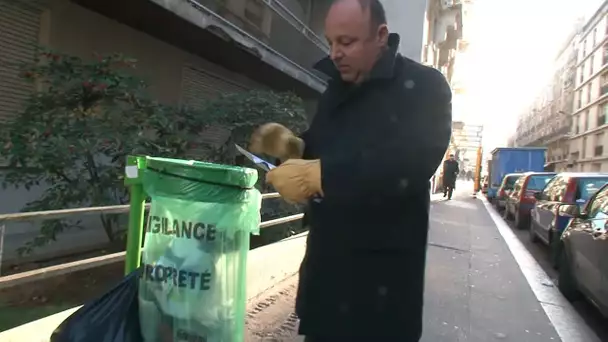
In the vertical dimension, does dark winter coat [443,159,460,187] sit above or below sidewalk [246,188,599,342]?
above

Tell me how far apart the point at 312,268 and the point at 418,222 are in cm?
35

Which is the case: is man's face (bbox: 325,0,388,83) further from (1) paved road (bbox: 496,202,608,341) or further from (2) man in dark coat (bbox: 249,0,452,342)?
(1) paved road (bbox: 496,202,608,341)

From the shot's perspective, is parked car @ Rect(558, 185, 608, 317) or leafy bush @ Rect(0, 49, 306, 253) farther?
parked car @ Rect(558, 185, 608, 317)

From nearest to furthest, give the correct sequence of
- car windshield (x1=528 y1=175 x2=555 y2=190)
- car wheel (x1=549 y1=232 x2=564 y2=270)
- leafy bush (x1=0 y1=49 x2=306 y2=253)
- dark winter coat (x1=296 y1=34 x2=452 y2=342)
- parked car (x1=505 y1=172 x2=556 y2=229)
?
dark winter coat (x1=296 y1=34 x2=452 y2=342)
leafy bush (x1=0 y1=49 x2=306 y2=253)
car wheel (x1=549 y1=232 x2=564 y2=270)
parked car (x1=505 y1=172 x2=556 y2=229)
car windshield (x1=528 y1=175 x2=555 y2=190)

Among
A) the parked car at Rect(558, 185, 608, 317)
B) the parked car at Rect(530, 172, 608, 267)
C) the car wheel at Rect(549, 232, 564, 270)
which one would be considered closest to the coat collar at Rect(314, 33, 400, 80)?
the parked car at Rect(558, 185, 608, 317)

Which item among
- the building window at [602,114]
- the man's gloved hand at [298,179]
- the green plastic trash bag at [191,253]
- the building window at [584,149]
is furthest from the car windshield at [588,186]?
the building window at [584,149]

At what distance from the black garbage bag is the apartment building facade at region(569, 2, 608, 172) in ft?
167

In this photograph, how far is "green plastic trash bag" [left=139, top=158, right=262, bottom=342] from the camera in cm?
197

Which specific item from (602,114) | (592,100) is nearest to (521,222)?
(602,114)

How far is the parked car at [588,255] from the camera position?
4680mm

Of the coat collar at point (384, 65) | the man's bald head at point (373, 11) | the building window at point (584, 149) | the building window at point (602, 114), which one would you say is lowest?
the coat collar at point (384, 65)

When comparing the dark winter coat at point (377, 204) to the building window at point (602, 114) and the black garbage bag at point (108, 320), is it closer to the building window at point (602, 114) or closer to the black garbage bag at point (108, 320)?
the black garbage bag at point (108, 320)

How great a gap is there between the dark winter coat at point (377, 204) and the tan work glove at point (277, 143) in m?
0.20

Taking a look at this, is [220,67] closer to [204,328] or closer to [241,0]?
[241,0]
